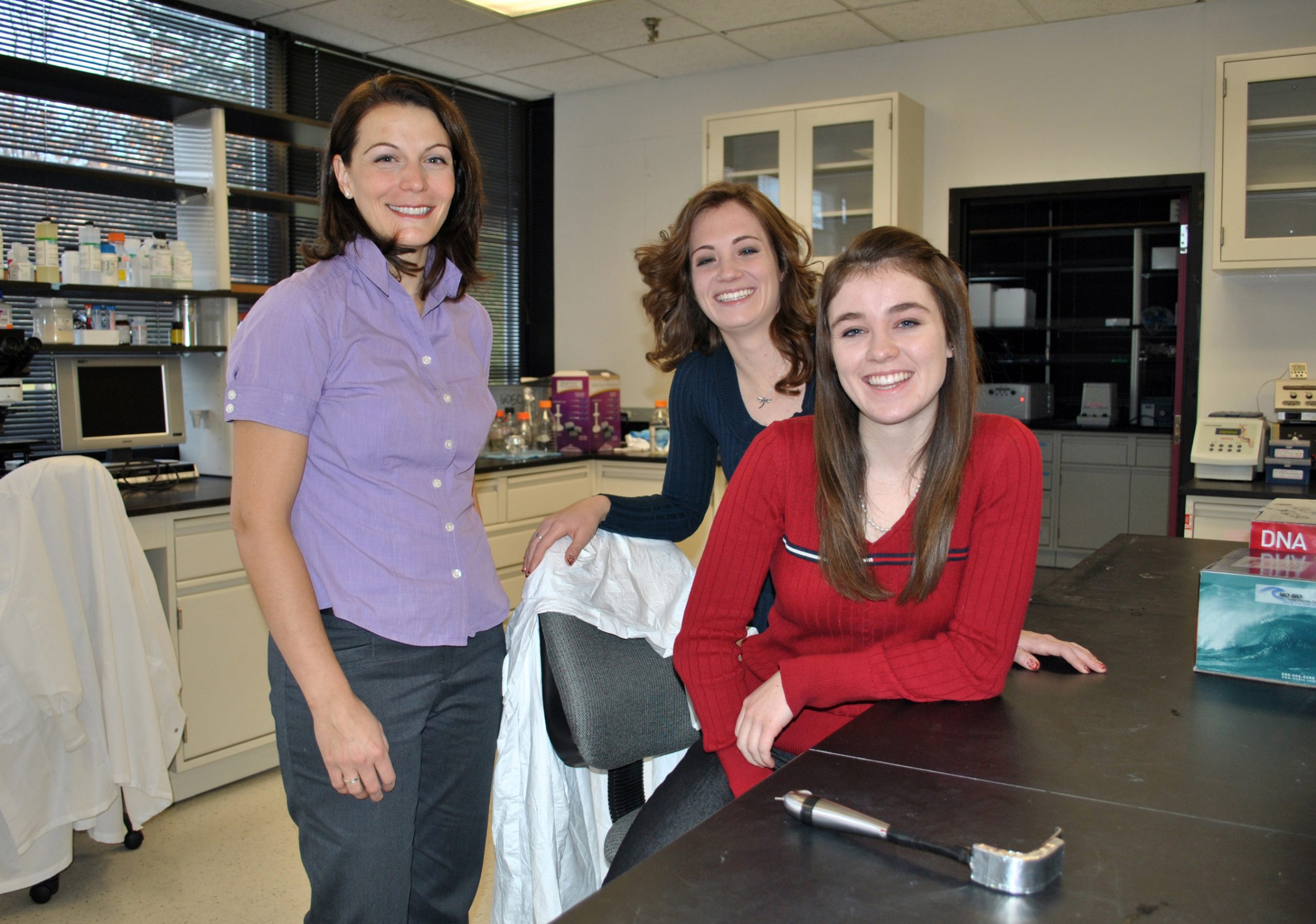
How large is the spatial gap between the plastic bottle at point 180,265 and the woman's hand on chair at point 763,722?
9.71 feet

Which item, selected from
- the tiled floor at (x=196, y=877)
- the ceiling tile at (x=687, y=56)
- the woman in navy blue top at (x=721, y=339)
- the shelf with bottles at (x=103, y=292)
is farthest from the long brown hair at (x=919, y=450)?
the ceiling tile at (x=687, y=56)

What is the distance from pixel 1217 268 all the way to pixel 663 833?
138 inches

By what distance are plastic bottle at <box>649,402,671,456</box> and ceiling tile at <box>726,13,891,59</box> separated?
5.91 ft

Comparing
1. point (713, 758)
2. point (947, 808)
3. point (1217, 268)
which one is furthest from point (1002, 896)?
point (1217, 268)

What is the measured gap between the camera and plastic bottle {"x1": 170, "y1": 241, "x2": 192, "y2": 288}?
353 cm

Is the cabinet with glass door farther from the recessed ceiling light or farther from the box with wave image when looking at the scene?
the box with wave image

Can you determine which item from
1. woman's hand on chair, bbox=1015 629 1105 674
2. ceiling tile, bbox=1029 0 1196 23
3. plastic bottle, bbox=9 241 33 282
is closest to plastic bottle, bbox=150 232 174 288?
plastic bottle, bbox=9 241 33 282

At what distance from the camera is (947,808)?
38.0 inches

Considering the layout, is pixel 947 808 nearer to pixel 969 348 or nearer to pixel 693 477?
pixel 969 348

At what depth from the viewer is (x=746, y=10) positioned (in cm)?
429

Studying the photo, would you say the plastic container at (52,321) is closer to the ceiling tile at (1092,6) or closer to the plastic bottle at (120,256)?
the plastic bottle at (120,256)

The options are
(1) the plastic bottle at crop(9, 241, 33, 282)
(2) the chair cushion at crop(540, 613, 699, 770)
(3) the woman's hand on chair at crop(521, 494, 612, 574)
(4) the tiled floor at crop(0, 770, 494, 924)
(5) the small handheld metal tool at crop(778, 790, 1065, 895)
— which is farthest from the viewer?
(1) the plastic bottle at crop(9, 241, 33, 282)

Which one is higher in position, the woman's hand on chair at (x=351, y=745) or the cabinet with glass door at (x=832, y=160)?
the cabinet with glass door at (x=832, y=160)

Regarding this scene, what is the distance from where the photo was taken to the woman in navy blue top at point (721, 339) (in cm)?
181
